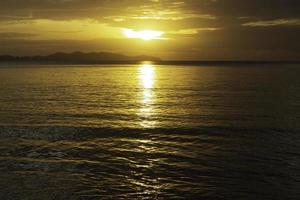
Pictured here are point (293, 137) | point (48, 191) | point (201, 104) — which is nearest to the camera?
point (48, 191)

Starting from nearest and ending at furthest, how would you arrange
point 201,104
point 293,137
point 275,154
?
point 275,154 → point 293,137 → point 201,104

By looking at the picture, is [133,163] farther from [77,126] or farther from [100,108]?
[100,108]

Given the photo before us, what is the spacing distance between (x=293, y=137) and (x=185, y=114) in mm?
15007

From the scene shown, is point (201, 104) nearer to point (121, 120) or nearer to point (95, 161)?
point (121, 120)

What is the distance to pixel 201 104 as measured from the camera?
Result: 53281mm

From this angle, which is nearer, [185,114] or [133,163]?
[133,163]

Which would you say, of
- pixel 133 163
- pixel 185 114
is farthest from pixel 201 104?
pixel 133 163

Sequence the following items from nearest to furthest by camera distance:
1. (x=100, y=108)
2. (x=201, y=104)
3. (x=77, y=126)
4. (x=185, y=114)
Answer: (x=77, y=126) < (x=185, y=114) < (x=100, y=108) < (x=201, y=104)

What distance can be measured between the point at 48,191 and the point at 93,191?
194cm

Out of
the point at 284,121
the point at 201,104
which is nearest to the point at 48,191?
the point at 284,121

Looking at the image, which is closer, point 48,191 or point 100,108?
→ point 48,191

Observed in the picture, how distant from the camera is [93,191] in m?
18.3

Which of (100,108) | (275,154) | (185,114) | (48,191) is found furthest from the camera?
(100,108)

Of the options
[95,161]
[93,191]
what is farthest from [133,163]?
[93,191]
